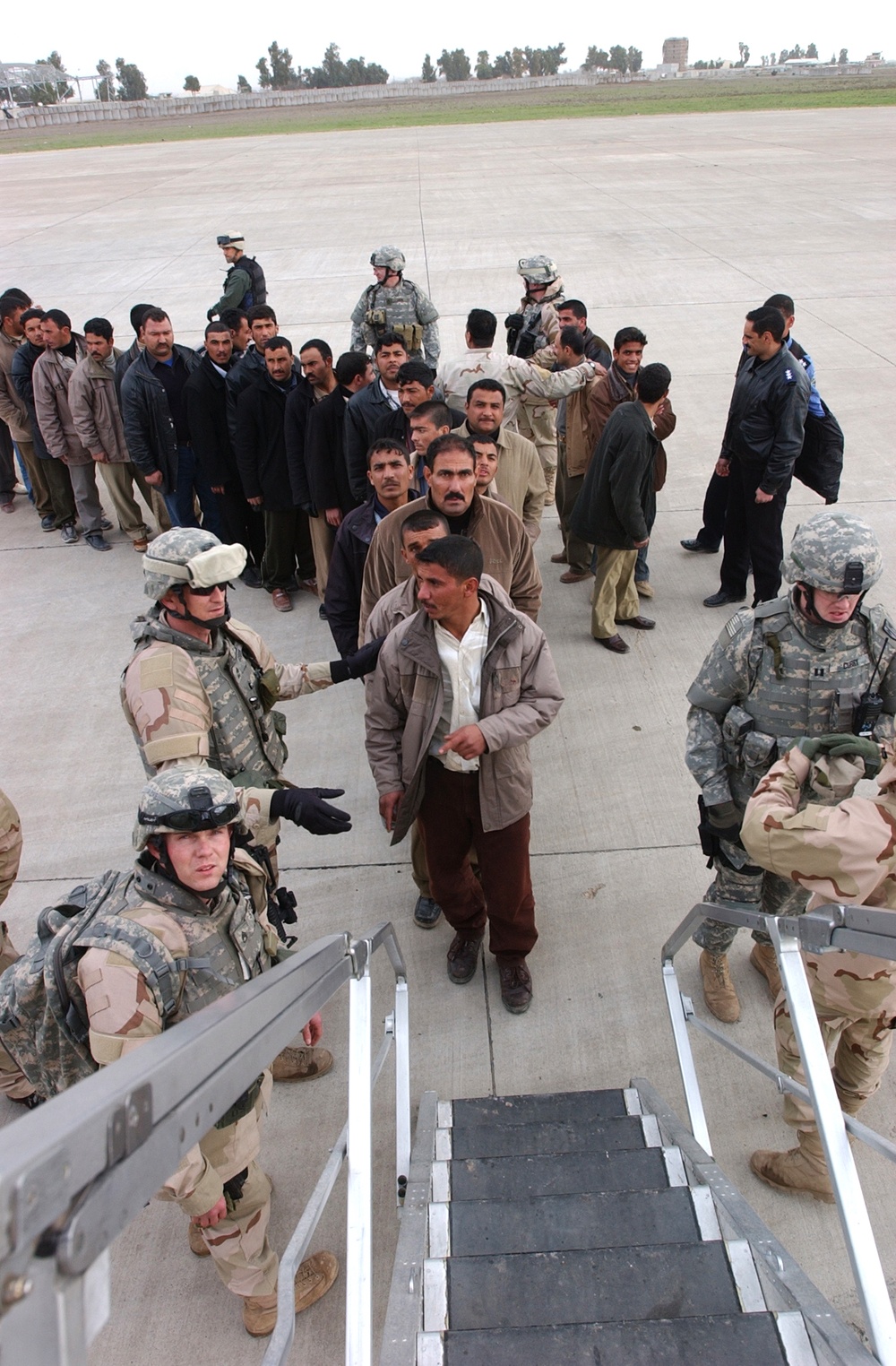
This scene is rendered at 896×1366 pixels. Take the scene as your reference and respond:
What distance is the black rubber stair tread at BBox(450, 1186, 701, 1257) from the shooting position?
218 centimetres

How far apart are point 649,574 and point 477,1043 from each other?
153 inches

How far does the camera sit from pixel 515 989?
3.47 metres

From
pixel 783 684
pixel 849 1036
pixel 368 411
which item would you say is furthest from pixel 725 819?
pixel 368 411

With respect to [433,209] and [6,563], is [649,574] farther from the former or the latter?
[433,209]

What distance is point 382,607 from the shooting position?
136 inches

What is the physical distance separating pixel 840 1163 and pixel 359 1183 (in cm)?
85

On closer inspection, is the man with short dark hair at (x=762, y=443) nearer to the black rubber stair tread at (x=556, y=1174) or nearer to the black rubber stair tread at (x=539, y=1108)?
the black rubber stair tread at (x=539, y=1108)

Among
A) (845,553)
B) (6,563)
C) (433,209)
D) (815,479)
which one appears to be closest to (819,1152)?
(845,553)

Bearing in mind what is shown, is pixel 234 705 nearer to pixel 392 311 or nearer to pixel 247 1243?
pixel 247 1243

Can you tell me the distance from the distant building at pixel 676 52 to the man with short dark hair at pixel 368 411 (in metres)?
170

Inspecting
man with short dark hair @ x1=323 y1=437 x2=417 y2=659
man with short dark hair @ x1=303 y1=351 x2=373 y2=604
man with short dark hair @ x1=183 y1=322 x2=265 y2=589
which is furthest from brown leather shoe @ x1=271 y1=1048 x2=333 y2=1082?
man with short dark hair @ x1=183 y1=322 x2=265 y2=589

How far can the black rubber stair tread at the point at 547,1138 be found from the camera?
2717 mm

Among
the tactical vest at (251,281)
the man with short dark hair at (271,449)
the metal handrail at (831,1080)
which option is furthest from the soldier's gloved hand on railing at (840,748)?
the tactical vest at (251,281)

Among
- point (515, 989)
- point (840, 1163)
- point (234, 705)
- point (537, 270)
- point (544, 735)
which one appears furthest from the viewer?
point (537, 270)
